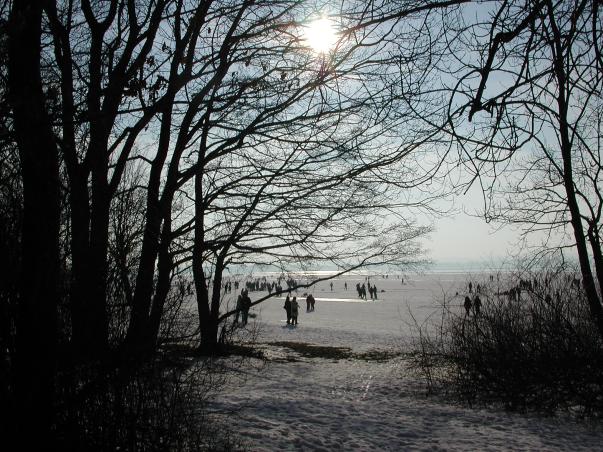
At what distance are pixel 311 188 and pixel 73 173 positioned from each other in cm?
466

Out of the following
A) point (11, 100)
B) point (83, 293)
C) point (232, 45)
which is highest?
point (232, 45)

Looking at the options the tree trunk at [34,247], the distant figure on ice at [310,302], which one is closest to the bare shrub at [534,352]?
the tree trunk at [34,247]

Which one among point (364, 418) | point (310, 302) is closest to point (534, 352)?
point (364, 418)

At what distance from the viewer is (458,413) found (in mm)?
8391

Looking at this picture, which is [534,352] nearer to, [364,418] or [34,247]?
[364,418]

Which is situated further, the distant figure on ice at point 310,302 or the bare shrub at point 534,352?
the distant figure on ice at point 310,302

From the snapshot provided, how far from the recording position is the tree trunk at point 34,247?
3.24m

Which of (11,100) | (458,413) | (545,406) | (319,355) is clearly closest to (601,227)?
(545,406)

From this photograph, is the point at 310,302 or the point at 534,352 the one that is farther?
the point at 310,302

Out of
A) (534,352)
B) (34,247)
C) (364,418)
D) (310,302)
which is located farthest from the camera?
(310,302)

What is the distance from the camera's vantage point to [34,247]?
3357mm

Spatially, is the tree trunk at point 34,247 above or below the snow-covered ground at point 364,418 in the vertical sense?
above

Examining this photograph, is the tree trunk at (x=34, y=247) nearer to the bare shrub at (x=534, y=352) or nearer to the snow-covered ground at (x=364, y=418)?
the snow-covered ground at (x=364, y=418)

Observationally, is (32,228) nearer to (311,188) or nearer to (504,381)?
(311,188)
